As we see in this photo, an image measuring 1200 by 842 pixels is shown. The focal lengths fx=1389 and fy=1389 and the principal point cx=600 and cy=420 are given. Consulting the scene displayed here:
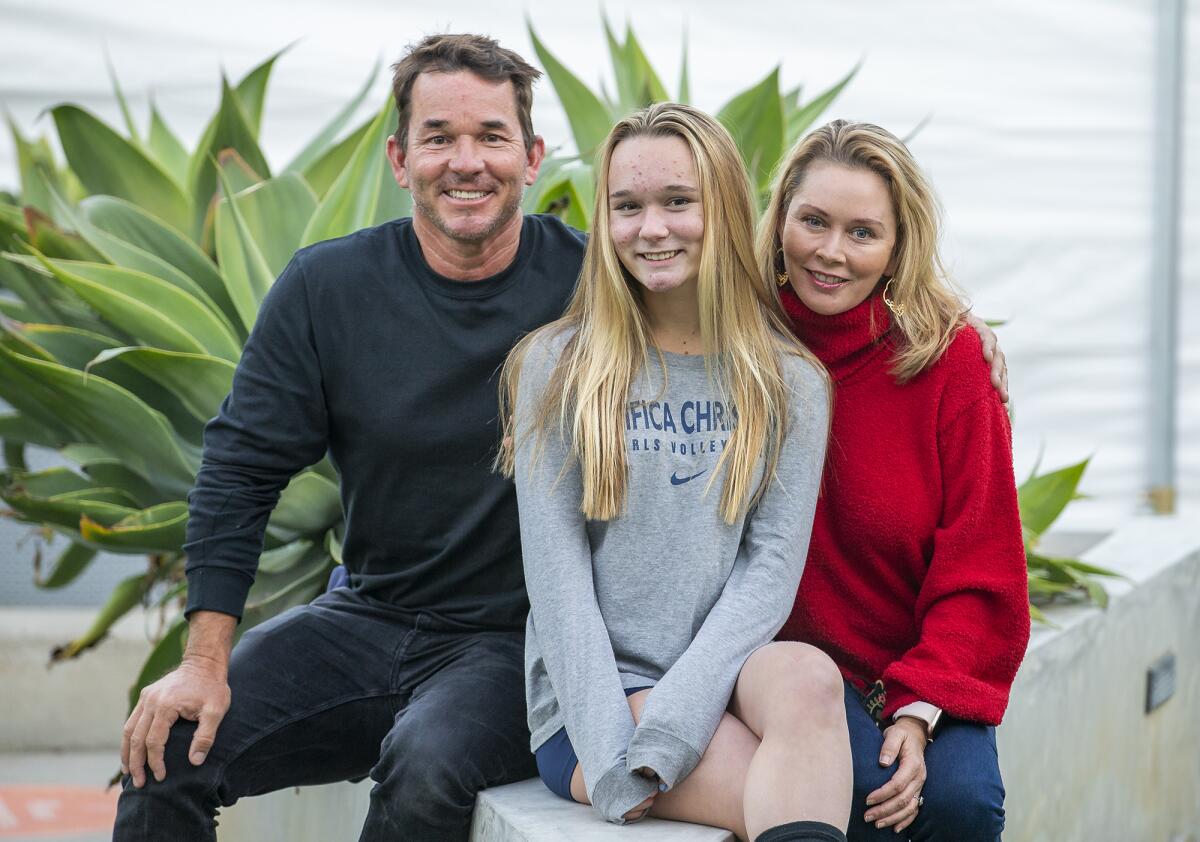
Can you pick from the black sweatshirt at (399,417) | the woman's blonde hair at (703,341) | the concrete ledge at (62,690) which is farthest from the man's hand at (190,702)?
the concrete ledge at (62,690)

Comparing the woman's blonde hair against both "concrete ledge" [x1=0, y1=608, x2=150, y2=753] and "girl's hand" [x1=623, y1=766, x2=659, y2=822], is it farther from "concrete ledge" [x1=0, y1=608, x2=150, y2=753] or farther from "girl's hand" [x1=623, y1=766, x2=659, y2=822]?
"concrete ledge" [x1=0, y1=608, x2=150, y2=753]

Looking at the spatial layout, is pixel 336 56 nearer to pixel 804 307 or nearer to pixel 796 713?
pixel 804 307

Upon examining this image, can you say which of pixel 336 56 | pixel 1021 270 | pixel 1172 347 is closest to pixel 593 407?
pixel 336 56

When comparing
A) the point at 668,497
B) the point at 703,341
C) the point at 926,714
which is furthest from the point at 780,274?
the point at 926,714

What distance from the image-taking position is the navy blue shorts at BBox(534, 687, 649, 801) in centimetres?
Answer: 180

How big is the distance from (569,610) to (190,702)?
55cm

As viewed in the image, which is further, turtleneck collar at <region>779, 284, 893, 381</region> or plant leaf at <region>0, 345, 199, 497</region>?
plant leaf at <region>0, 345, 199, 497</region>

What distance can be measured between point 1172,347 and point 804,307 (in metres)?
3.02

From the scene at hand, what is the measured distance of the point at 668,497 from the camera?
1868 mm

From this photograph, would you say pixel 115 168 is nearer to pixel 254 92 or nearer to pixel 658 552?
pixel 254 92

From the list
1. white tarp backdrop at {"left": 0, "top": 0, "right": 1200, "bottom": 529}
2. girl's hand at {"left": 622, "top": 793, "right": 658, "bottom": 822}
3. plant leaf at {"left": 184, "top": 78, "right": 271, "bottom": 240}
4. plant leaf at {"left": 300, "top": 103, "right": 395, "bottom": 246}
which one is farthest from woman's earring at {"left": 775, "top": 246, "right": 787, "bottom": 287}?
white tarp backdrop at {"left": 0, "top": 0, "right": 1200, "bottom": 529}

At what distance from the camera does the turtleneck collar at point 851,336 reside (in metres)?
2.04

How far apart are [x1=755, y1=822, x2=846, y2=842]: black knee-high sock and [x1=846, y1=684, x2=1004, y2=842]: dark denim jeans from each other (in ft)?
0.71

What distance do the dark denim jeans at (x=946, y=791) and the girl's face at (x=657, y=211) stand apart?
68 cm
